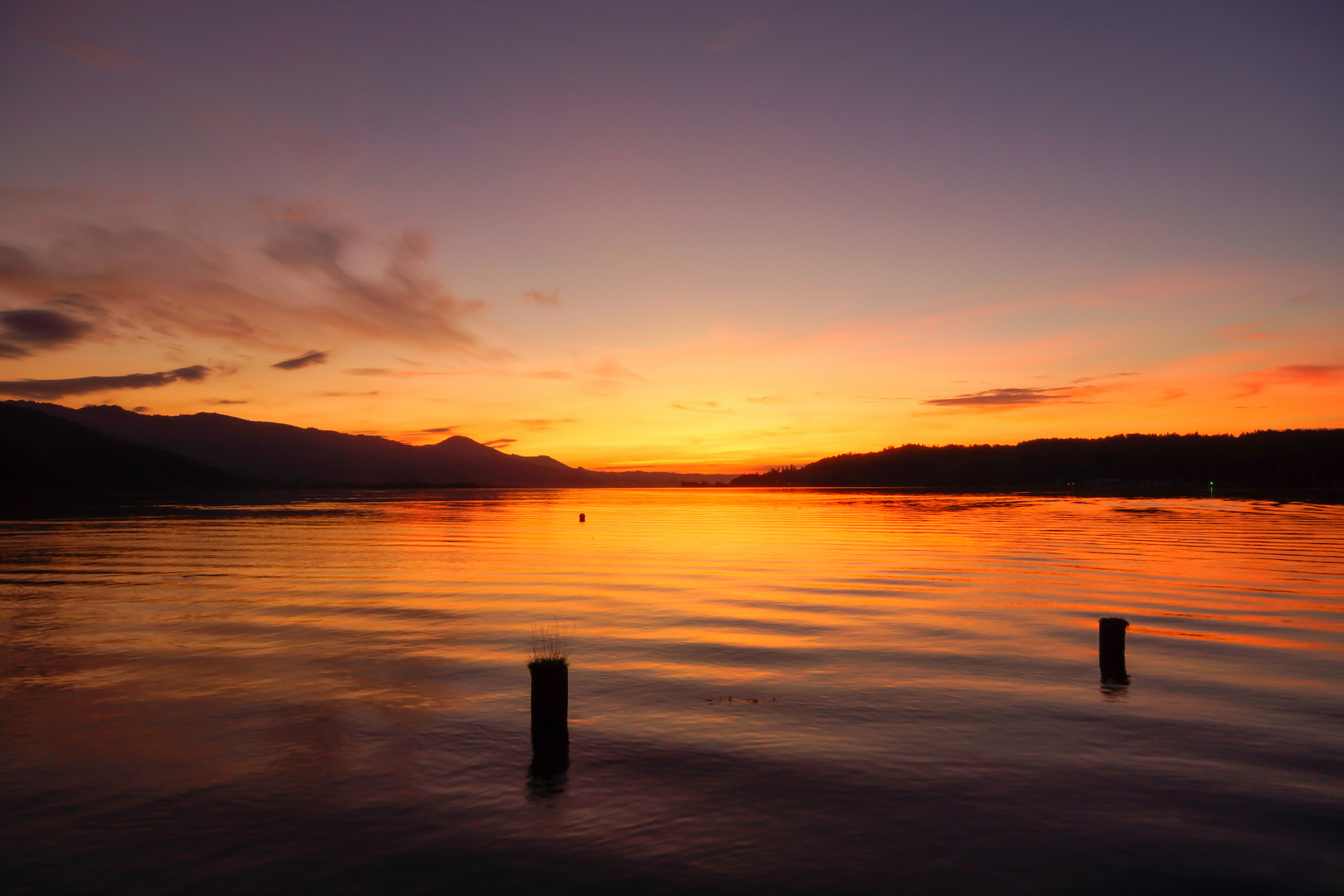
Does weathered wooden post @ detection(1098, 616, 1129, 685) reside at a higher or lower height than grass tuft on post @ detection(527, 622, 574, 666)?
higher

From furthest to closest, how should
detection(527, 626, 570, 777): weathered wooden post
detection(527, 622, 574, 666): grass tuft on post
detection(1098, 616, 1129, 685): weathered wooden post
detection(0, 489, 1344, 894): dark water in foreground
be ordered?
detection(527, 622, 574, 666): grass tuft on post
detection(1098, 616, 1129, 685): weathered wooden post
detection(527, 626, 570, 777): weathered wooden post
detection(0, 489, 1344, 894): dark water in foreground

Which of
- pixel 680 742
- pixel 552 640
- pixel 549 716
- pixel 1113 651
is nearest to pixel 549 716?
pixel 549 716

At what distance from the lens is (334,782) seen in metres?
8.96

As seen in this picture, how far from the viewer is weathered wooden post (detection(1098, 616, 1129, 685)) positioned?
13477 mm

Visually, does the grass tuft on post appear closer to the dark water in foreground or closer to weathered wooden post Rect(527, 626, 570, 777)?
the dark water in foreground

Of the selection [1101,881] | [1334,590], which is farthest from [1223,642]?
[1101,881]

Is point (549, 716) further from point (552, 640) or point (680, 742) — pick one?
point (552, 640)

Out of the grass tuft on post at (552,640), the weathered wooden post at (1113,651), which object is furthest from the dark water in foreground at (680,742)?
the grass tuft on post at (552,640)

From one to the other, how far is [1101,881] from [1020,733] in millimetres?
4097

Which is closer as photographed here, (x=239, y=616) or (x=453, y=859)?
(x=453, y=859)

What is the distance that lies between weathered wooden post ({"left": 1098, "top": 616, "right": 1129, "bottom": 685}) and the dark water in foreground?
14.0 inches

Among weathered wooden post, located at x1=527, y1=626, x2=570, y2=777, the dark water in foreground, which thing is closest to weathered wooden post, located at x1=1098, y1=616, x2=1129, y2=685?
the dark water in foreground

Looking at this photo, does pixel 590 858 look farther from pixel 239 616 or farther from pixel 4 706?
pixel 239 616

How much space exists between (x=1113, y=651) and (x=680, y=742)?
8656 mm
